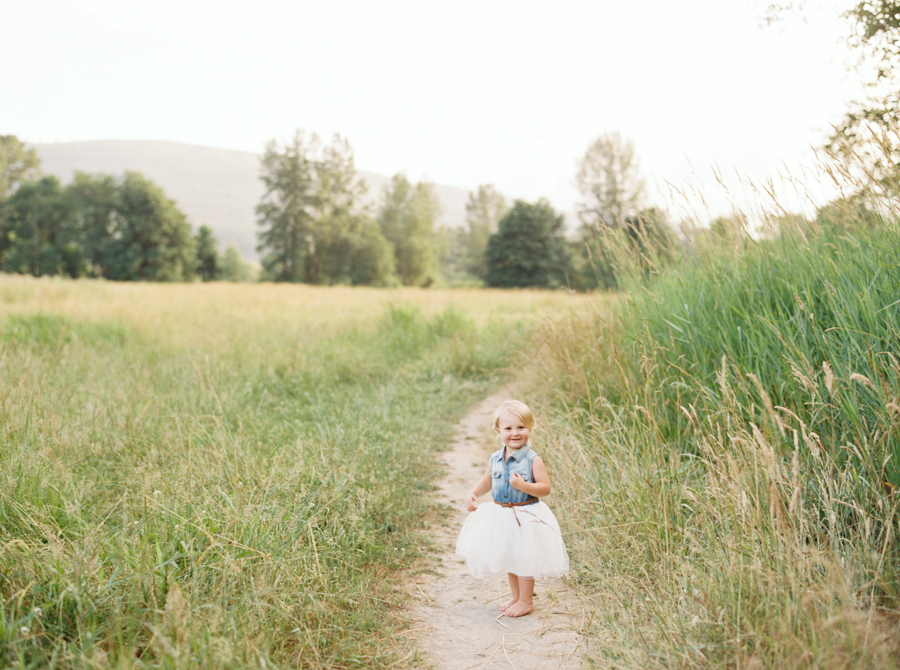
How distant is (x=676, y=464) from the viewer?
3.07m

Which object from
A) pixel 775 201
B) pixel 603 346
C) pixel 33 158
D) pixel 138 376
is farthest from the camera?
pixel 33 158

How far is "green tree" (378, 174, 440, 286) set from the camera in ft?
169

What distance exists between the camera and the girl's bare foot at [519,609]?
108 inches

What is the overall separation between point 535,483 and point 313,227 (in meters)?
47.7

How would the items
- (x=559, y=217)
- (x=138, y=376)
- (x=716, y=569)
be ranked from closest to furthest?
(x=716, y=569)
(x=138, y=376)
(x=559, y=217)

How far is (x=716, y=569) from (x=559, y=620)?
0.88 m

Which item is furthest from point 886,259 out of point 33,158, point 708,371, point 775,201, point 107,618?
point 33,158

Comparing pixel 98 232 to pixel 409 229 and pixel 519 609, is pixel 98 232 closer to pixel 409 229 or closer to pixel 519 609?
pixel 409 229

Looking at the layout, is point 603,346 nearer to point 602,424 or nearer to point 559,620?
point 602,424

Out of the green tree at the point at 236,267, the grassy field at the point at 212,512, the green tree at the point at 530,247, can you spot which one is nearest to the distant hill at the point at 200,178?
the green tree at the point at 236,267

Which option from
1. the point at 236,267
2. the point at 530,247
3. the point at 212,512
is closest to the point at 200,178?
the point at 236,267

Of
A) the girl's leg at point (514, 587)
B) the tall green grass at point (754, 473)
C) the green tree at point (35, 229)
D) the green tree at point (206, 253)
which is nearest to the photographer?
the tall green grass at point (754, 473)

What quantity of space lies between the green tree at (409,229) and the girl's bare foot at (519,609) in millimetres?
48903

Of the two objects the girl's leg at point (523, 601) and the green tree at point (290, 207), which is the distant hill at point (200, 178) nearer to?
the green tree at point (290, 207)
